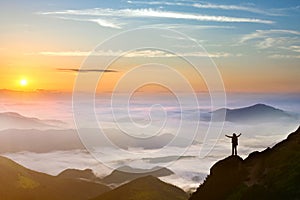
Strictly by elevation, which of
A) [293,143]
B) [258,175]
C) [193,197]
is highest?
[293,143]

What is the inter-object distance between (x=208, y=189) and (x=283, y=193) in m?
22.6

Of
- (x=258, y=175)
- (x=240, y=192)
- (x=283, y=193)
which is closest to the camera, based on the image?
(x=283, y=193)

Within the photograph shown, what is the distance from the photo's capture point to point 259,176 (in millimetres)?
82562

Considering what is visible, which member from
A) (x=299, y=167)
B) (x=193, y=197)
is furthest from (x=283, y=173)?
(x=193, y=197)

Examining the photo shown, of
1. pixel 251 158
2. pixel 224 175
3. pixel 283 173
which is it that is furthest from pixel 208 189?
pixel 283 173

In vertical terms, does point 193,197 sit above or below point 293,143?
below

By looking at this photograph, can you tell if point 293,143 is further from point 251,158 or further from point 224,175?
point 224,175

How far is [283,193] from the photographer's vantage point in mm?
68750

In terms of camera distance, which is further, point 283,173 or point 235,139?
point 235,139

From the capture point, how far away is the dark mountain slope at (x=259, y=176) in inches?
2830

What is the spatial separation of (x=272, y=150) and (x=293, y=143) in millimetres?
5795

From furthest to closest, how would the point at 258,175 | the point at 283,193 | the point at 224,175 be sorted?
the point at 224,175 < the point at 258,175 < the point at 283,193

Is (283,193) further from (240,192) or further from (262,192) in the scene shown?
(240,192)

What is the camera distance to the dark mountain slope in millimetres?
71875
